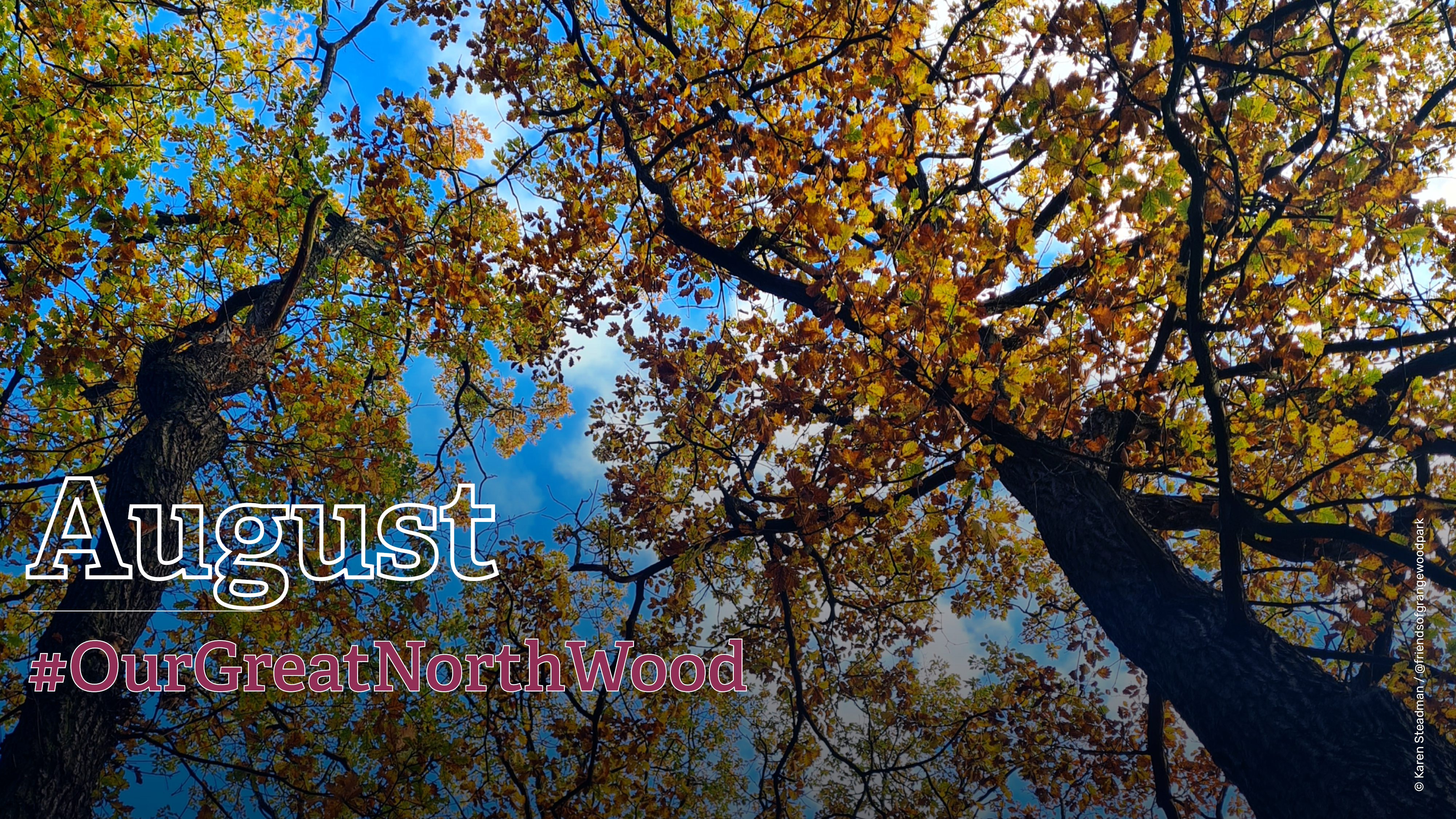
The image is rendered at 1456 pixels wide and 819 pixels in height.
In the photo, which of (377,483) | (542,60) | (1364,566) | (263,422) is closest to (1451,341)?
(1364,566)

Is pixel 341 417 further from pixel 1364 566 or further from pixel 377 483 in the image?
pixel 1364 566

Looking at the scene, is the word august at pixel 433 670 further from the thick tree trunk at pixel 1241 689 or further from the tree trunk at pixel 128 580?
the thick tree trunk at pixel 1241 689

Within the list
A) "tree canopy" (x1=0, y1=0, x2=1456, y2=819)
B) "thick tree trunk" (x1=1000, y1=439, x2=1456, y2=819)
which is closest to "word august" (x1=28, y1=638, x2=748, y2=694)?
"tree canopy" (x1=0, y1=0, x2=1456, y2=819)

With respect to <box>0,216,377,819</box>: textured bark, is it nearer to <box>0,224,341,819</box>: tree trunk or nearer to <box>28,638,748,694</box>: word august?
<box>0,224,341,819</box>: tree trunk

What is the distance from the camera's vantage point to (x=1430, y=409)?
6.03 m

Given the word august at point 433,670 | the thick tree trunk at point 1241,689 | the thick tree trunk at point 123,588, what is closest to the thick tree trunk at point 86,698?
the thick tree trunk at point 123,588

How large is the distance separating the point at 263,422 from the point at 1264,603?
10.2 metres

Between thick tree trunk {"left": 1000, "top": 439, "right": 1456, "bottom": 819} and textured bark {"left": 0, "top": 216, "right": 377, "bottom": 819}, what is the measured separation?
5.77 meters

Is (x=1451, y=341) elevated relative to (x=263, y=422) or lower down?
lower down

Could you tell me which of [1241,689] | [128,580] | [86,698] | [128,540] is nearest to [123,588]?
[128,580]

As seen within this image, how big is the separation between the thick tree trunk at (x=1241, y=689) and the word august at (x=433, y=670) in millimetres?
4143

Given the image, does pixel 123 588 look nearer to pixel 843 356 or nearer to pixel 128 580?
pixel 128 580

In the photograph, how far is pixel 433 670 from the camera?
796 centimetres

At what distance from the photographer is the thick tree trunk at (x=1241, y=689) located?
2.79 meters
